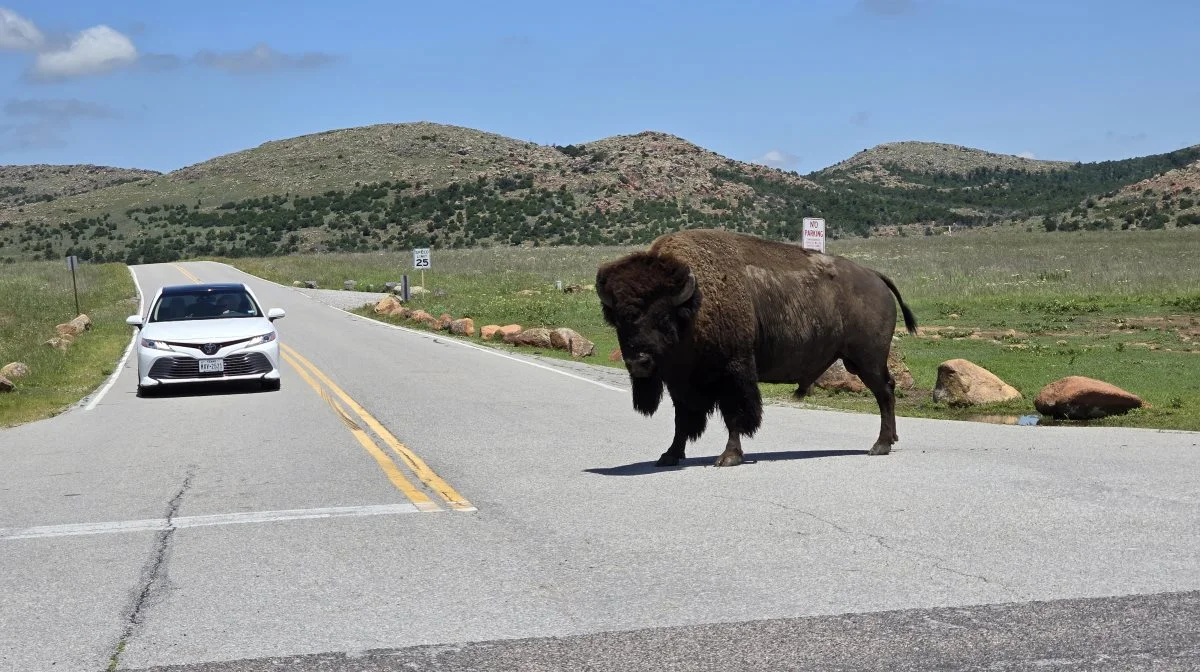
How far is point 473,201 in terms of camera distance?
115 m

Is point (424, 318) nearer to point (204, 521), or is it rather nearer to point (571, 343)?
point (571, 343)

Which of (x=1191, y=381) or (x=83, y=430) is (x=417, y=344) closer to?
(x=83, y=430)

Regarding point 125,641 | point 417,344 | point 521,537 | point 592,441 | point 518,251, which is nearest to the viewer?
point 125,641

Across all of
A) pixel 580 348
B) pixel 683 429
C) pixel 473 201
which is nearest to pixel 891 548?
pixel 683 429

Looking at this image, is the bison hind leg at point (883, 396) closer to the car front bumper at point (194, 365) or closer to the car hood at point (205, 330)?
the car front bumper at point (194, 365)

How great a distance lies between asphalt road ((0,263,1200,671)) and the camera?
18.3 ft

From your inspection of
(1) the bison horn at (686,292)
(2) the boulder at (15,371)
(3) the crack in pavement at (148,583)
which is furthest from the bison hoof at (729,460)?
(2) the boulder at (15,371)

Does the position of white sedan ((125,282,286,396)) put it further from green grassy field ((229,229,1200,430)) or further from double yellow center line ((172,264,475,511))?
green grassy field ((229,229,1200,430))

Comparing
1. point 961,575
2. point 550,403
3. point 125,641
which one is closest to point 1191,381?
point 550,403

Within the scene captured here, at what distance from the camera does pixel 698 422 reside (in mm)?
11008

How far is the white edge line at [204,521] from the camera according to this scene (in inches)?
341

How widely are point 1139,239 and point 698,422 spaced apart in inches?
2571

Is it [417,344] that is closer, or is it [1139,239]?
[417,344]

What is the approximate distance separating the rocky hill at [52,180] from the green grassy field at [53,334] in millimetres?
110890
